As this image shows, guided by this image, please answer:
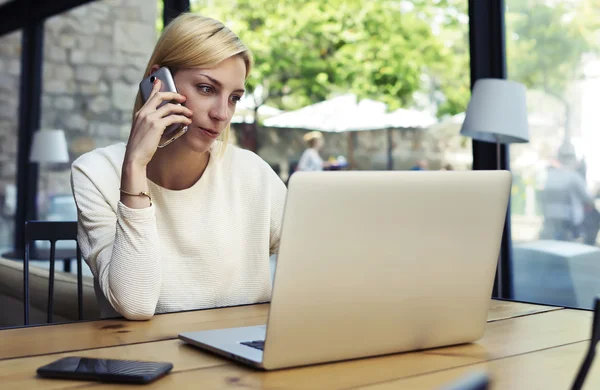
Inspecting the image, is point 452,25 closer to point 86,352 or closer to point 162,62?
point 162,62

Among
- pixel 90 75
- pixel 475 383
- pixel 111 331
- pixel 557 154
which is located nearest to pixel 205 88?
pixel 111 331

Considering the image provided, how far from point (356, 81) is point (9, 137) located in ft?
10.8

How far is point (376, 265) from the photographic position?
3.02 ft

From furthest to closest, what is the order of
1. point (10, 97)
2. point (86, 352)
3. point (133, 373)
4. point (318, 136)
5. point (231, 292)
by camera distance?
point (10, 97), point (318, 136), point (231, 292), point (86, 352), point (133, 373)

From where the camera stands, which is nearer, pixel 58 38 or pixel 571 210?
pixel 571 210

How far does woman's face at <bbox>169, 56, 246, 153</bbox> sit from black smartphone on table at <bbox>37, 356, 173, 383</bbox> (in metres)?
0.78

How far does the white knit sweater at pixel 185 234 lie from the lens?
137 cm

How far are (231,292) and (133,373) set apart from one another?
2.56 feet

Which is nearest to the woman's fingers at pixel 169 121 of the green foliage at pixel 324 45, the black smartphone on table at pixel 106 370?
the black smartphone on table at pixel 106 370

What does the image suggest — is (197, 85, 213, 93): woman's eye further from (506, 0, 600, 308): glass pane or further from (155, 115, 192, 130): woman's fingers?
(506, 0, 600, 308): glass pane

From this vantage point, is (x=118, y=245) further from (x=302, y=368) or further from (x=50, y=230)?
(x=50, y=230)

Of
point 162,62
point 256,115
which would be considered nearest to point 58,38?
point 256,115

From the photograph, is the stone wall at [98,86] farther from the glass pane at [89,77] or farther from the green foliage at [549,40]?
the green foliage at [549,40]

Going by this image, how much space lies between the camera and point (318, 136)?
605 cm
